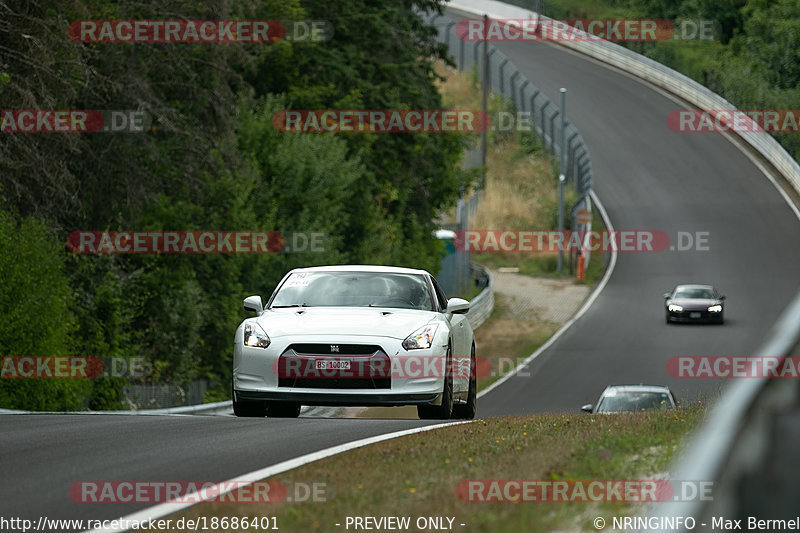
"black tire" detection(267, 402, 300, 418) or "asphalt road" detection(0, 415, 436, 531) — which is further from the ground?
"asphalt road" detection(0, 415, 436, 531)

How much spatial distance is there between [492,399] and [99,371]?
11.8 m

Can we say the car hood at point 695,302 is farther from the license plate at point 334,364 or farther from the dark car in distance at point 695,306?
the license plate at point 334,364

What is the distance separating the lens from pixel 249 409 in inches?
514

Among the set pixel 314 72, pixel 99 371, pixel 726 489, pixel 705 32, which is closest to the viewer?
pixel 726 489

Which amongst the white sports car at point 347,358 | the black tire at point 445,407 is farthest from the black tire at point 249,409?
the black tire at point 445,407

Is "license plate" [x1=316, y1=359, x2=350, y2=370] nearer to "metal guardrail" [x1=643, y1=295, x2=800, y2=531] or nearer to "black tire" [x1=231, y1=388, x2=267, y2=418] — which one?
"black tire" [x1=231, y1=388, x2=267, y2=418]

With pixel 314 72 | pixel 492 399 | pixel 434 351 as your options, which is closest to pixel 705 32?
pixel 314 72

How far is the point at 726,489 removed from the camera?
2.57 meters

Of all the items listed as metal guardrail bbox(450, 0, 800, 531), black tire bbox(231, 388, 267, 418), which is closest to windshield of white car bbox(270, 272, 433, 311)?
black tire bbox(231, 388, 267, 418)

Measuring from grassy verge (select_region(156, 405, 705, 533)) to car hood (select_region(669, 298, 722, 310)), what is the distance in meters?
33.4

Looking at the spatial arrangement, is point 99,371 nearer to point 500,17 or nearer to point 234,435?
point 234,435

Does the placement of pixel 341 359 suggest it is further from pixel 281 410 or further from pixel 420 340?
pixel 281 410

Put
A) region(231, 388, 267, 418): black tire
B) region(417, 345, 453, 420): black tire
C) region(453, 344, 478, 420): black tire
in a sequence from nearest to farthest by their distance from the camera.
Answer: region(417, 345, 453, 420): black tire → region(231, 388, 267, 418): black tire → region(453, 344, 478, 420): black tire

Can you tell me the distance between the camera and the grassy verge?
5.94 metres
